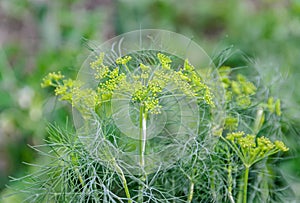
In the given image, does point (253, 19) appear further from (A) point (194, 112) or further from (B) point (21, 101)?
(A) point (194, 112)

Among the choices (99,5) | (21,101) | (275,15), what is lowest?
(21,101)

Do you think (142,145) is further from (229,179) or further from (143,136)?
(229,179)

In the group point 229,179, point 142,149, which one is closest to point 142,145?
point 142,149

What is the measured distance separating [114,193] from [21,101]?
69cm

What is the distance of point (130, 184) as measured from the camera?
575 millimetres

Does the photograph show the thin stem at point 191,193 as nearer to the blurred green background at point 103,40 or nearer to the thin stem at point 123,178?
the thin stem at point 123,178

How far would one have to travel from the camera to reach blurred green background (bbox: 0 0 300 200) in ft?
2.62

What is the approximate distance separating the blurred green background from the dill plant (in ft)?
0.24

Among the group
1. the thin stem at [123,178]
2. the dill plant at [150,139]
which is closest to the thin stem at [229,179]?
the dill plant at [150,139]

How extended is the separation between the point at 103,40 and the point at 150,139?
87cm

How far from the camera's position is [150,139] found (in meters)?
0.61

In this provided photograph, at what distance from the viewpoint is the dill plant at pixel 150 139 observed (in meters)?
0.52

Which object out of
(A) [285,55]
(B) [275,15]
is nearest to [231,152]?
(A) [285,55]

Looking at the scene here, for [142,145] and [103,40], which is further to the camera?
[103,40]
